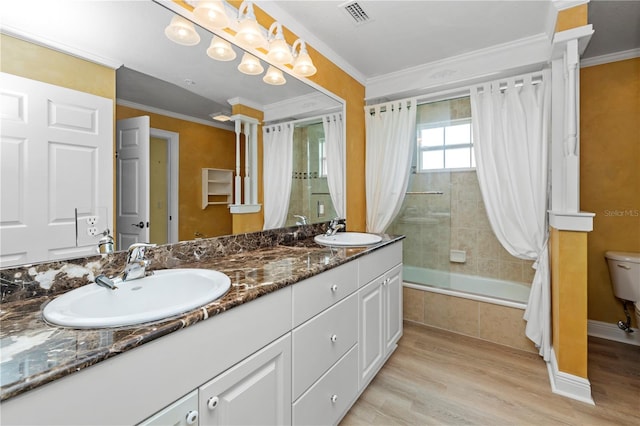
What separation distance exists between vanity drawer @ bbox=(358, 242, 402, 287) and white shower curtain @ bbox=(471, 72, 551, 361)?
0.92m

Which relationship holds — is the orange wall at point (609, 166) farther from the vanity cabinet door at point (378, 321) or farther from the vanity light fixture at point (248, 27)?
the vanity light fixture at point (248, 27)

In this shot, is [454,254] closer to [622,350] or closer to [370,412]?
[622,350]

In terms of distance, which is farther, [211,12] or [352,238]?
[352,238]

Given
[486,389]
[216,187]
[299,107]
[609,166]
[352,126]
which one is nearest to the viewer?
[216,187]

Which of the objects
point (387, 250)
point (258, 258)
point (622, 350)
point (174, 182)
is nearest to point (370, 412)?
point (387, 250)

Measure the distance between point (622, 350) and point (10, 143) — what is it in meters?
3.74

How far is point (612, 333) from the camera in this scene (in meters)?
2.38

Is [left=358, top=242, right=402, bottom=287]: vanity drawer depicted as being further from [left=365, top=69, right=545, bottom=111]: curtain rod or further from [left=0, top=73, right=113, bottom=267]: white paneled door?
[left=365, top=69, right=545, bottom=111]: curtain rod

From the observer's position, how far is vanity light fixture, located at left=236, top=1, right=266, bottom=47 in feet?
4.80

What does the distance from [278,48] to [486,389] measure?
241cm

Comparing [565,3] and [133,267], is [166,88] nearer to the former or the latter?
[133,267]

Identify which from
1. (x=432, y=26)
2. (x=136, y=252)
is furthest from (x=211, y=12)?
(x=432, y=26)

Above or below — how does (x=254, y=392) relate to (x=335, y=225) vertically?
below

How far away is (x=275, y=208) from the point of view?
194 centimetres
